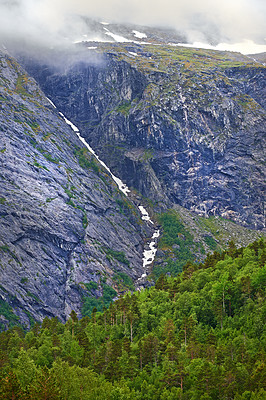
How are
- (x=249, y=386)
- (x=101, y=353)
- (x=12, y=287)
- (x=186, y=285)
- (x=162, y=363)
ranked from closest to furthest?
(x=249, y=386), (x=162, y=363), (x=101, y=353), (x=186, y=285), (x=12, y=287)

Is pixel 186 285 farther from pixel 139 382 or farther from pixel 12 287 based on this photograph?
pixel 12 287

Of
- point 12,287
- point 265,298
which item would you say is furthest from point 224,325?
point 12,287

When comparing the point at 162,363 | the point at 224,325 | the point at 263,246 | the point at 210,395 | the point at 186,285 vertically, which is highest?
the point at 263,246

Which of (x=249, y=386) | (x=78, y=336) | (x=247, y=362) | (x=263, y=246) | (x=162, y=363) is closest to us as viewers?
(x=249, y=386)

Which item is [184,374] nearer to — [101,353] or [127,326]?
[101,353]

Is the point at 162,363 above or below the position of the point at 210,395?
above

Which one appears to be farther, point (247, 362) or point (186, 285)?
point (186, 285)
